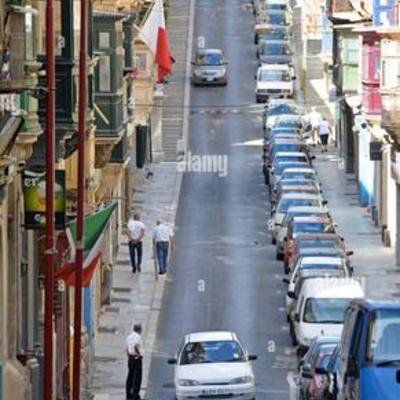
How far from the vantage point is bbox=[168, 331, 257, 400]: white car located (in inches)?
1590

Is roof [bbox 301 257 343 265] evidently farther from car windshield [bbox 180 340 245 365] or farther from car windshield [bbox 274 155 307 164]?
car windshield [bbox 274 155 307 164]

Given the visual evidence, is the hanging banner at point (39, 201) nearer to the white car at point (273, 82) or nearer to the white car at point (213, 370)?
the white car at point (213, 370)

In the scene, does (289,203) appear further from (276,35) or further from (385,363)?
(276,35)

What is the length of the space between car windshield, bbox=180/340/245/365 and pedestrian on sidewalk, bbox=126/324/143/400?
3.79 feet

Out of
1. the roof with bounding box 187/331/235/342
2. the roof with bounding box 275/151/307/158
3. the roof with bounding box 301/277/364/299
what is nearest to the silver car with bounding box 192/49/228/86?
the roof with bounding box 275/151/307/158

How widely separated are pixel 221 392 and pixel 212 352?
5.33 ft

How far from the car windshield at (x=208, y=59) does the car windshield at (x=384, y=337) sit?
72.1 metres

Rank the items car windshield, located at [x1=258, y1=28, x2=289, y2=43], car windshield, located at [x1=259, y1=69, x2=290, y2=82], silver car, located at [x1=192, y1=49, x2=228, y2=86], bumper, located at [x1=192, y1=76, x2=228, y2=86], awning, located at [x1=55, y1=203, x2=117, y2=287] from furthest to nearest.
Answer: car windshield, located at [x1=258, y1=28, x2=289, y2=43], bumper, located at [x1=192, y1=76, x2=228, y2=86], silver car, located at [x1=192, y1=49, x2=228, y2=86], car windshield, located at [x1=259, y1=69, x2=290, y2=82], awning, located at [x1=55, y1=203, x2=117, y2=287]

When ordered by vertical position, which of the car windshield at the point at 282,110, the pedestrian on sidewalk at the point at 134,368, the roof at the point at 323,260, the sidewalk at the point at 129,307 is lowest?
the sidewalk at the point at 129,307

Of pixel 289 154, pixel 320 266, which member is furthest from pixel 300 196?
pixel 320 266

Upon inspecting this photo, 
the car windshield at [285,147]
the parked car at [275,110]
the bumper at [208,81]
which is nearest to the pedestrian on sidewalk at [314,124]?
the parked car at [275,110]

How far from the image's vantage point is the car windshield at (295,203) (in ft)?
221

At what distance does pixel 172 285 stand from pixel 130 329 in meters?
7.21

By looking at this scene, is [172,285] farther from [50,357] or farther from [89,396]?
[50,357]
